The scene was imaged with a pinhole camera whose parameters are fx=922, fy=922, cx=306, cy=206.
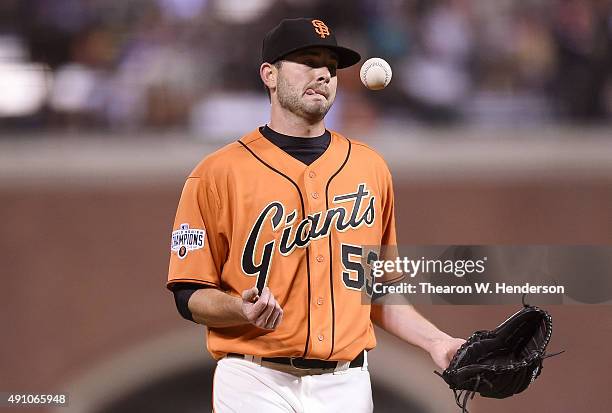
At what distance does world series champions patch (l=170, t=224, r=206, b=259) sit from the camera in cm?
195

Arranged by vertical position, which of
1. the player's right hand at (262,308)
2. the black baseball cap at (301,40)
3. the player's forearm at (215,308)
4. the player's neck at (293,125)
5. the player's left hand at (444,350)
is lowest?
the player's left hand at (444,350)

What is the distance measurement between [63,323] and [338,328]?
1470mm

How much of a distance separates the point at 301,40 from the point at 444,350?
73cm

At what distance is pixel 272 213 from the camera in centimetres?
196

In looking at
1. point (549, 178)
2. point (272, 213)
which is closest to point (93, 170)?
point (272, 213)

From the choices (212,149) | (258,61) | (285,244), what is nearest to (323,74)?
(285,244)

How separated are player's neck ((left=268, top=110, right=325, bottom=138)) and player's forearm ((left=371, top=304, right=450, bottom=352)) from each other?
0.42m

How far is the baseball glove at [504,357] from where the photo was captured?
192 centimetres

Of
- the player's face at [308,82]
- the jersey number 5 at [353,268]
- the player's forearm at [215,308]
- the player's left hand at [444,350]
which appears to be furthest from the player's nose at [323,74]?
the player's left hand at [444,350]

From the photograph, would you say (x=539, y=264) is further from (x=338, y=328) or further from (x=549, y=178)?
(x=338, y=328)

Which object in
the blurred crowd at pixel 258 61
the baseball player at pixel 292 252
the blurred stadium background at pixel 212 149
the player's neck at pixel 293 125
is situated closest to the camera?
the baseball player at pixel 292 252

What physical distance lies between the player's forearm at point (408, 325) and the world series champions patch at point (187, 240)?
44 centimetres

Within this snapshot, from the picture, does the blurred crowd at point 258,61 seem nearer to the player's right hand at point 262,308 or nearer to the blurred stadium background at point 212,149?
the blurred stadium background at point 212,149

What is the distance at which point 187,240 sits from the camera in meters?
1.96
